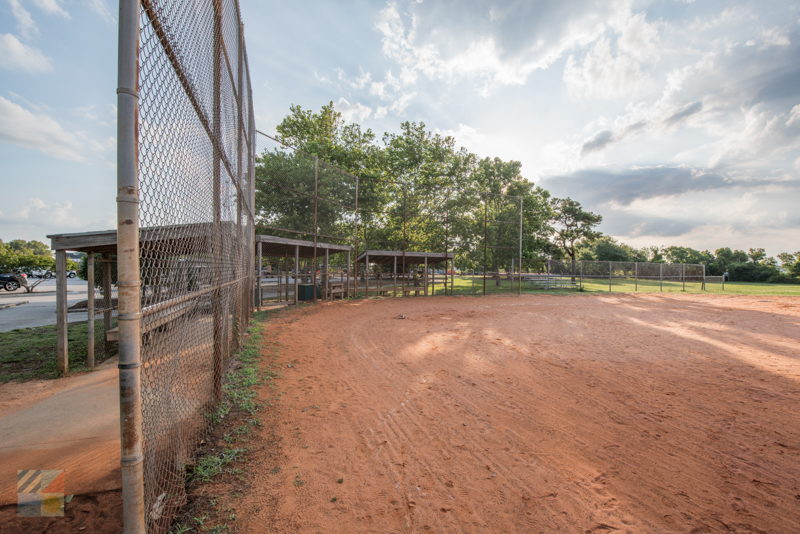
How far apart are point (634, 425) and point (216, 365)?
4.17 meters

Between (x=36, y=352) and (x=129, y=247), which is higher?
(x=129, y=247)

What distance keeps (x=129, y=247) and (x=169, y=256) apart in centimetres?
114

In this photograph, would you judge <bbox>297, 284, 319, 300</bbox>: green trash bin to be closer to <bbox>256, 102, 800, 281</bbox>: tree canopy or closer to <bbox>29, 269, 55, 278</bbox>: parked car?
<bbox>256, 102, 800, 281</bbox>: tree canopy

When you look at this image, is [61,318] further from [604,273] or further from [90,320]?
[604,273]

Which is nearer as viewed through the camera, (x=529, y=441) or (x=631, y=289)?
(x=529, y=441)

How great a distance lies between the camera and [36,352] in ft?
17.3

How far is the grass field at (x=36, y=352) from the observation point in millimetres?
4324

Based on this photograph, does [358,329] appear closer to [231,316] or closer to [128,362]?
[231,316]

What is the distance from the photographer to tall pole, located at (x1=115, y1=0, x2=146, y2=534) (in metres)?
1.17

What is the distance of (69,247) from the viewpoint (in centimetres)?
416

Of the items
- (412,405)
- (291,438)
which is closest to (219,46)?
(291,438)

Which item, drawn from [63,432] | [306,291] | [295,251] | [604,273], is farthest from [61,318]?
[604,273]

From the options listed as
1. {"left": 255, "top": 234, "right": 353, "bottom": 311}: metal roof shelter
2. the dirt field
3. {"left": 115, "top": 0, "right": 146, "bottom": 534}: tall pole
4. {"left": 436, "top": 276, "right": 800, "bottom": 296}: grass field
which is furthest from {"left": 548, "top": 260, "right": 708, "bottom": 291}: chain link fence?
{"left": 115, "top": 0, "right": 146, "bottom": 534}: tall pole

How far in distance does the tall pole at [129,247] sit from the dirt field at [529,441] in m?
1.00
